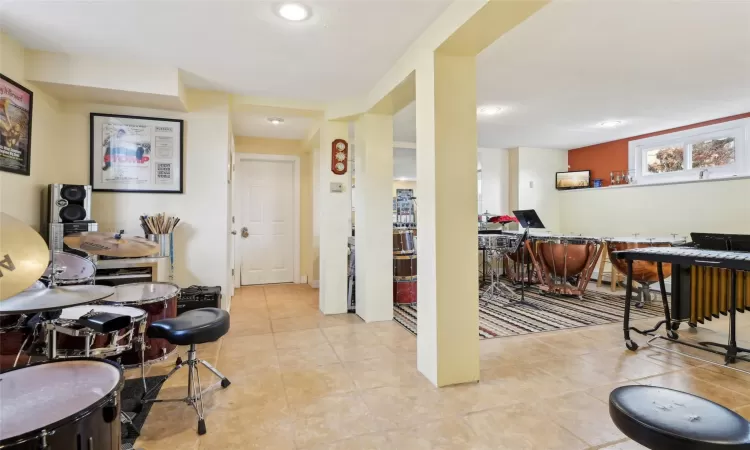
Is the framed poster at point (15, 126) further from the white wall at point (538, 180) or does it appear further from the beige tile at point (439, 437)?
the white wall at point (538, 180)

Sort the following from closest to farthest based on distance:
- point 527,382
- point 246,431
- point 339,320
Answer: point 246,431
point 527,382
point 339,320

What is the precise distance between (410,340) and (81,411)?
2.46 m

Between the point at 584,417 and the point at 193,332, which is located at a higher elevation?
the point at 193,332

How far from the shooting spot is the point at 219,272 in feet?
A: 11.3

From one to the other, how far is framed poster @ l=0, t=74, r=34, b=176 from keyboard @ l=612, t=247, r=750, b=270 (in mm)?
4502

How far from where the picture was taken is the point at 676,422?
99 centimetres

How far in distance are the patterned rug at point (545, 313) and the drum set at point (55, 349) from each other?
2436mm

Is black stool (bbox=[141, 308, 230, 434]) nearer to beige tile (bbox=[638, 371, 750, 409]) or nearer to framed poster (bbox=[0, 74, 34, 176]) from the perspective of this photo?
framed poster (bbox=[0, 74, 34, 176])

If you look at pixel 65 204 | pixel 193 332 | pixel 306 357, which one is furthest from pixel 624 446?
pixel 65 204

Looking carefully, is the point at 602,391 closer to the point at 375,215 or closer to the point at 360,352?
the point at 360,352

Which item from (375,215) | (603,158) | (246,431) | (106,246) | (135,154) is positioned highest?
(603,158)

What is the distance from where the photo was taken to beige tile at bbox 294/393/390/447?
5.60 ft

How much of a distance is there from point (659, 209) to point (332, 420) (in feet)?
18.1

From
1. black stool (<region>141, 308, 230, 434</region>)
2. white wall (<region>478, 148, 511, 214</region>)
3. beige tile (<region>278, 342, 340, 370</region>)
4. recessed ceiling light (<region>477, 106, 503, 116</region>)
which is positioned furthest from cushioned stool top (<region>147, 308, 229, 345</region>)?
white wall (<region>478, 148, 511, 214</region>)
